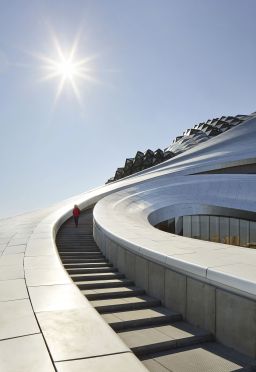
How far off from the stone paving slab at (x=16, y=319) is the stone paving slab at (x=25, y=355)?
17cm

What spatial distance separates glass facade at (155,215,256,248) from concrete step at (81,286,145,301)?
433 inches

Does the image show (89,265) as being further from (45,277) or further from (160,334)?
(160,334)

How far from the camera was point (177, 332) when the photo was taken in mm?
5082

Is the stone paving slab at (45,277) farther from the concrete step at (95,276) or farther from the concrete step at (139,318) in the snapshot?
the concrete step at (139,318)

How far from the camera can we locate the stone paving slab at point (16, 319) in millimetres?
4129

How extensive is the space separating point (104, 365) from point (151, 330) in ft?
6.16

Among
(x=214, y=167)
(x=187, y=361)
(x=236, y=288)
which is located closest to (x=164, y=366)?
(x=187, y=361)

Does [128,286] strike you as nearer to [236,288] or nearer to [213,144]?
[236,288]

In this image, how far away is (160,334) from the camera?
5027mm

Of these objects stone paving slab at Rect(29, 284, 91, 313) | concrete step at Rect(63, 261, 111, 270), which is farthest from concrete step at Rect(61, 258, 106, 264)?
stone paving slab at Rect(29, 284, 91, 313)

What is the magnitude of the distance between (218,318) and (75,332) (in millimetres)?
2002

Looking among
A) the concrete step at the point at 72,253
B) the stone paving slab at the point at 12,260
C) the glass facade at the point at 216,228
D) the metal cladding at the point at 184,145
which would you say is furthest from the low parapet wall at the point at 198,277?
the metal cladding at the point at 184,145

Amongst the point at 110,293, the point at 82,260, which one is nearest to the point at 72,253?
the point at 82,260

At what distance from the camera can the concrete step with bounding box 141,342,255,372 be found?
4.12 m
